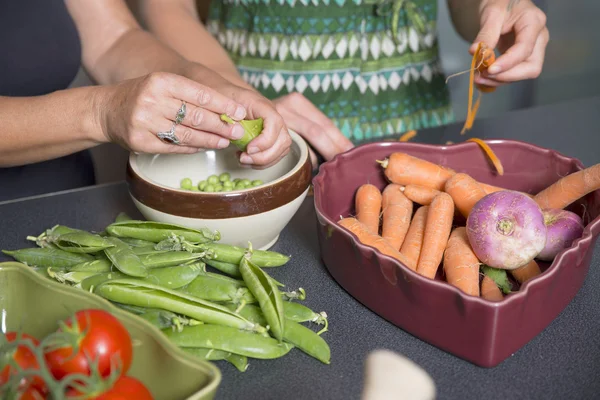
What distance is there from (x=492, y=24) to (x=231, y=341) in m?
0.90

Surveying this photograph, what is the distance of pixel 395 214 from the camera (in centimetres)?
113

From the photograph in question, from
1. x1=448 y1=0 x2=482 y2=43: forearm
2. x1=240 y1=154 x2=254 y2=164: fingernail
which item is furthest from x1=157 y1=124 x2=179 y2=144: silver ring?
x1=448 y1=0 x2=482 y2=43: forearm

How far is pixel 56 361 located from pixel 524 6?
1.20 meters

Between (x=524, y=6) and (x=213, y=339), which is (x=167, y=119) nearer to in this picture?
(x=213, y=339)

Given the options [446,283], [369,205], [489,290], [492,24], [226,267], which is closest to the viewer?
[446,283]

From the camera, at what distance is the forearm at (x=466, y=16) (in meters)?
1.70

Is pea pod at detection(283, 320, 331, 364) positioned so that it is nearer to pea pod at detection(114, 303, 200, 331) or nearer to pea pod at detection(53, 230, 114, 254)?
pea pod at detection(114, 303, 200, 331)

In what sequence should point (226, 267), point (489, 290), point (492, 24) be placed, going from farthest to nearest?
point (492, 24), point (226, 267), point (489, 290)

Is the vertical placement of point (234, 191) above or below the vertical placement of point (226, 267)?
above

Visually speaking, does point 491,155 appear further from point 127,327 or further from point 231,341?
point 127,327

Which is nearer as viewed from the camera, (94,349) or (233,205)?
(94,349)

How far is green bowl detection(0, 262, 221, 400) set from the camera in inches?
27.3

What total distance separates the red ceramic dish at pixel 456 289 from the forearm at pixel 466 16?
2.04 feet

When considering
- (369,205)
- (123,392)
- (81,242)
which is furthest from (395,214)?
(123,392)
